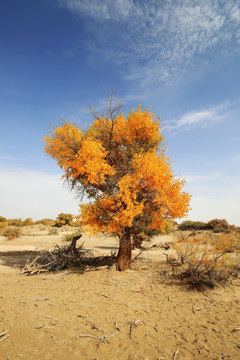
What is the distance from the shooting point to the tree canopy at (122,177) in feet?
29.9

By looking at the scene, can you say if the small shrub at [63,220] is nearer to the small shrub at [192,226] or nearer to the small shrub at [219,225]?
the small shrub at [192,226]

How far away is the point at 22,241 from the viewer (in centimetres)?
2306

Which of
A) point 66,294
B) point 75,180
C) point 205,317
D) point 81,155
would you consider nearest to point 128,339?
point 205,317

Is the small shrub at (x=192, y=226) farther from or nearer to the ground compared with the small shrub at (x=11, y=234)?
farther from the ground

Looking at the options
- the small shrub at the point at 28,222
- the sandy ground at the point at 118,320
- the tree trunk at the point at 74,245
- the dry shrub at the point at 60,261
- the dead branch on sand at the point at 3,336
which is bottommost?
the dead branch on sand at the point at 3,336

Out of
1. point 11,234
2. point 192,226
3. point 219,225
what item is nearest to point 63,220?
point 11,234

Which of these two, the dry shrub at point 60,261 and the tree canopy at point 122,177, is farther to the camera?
the dry shrub at point 60,261

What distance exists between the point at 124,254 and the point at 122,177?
149 inches

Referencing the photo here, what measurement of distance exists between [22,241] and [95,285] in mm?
18211

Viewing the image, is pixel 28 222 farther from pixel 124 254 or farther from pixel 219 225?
pixel 124 254

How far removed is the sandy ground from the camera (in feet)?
14.3

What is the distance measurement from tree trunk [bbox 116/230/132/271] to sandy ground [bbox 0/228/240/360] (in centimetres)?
124

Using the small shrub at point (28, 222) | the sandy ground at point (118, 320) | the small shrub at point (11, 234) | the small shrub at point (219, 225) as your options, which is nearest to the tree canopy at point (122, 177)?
the sandy ground at point (118, 320)

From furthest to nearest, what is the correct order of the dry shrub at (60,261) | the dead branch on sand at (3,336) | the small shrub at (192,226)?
the small shrub at (192,226)
the dry shrub at (60,261)
the dead branch on sand at (3,336)
